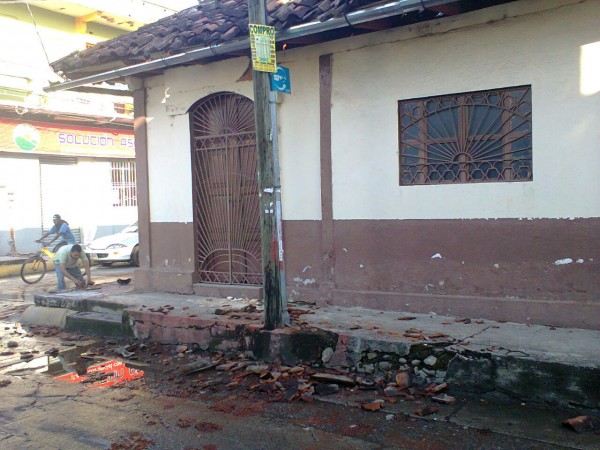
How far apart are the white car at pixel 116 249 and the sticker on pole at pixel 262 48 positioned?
36.2ft

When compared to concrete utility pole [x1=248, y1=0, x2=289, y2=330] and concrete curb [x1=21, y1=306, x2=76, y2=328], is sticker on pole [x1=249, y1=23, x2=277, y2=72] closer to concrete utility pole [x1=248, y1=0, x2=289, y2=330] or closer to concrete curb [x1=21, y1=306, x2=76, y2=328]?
concrete utility pole [x1=248, y1=0, x2=289, y2=330]

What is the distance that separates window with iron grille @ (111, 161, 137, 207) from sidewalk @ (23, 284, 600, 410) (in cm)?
1374

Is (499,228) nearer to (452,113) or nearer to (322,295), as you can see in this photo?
(452,113)

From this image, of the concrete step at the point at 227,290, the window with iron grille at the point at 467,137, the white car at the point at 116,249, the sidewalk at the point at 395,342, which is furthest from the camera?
the white car at the point at 116,249

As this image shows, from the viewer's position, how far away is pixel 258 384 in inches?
229

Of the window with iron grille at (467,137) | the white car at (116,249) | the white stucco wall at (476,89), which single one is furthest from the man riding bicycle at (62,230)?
the window with iron grille at (467,137)

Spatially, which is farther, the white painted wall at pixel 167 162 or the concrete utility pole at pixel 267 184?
the white painted wall at pixel 167 162

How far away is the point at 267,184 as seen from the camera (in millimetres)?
6391

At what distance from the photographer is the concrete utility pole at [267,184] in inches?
249

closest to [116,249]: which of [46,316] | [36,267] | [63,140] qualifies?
[36,267]

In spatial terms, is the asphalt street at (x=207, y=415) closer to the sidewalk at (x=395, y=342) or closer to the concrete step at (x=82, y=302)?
the sidewalk at (x=395, y=342)

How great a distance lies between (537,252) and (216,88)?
202 inches

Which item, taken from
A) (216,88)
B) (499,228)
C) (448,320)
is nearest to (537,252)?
(499,228)

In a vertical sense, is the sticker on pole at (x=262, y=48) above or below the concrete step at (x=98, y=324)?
above
